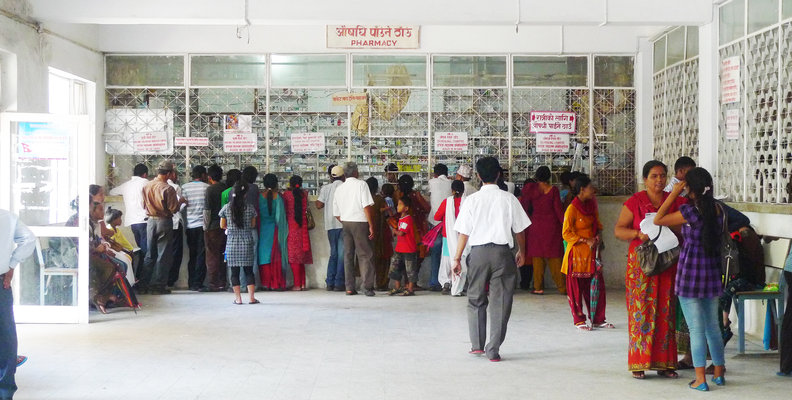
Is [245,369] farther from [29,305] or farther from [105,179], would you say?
[105,179]

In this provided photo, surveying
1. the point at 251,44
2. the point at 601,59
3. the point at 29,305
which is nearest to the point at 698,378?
the point at 29,305

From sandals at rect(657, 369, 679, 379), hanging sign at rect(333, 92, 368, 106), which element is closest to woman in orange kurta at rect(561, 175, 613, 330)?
sandals at rect(657, 369, 679, 379)

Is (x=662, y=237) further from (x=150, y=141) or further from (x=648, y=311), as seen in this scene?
(x=150, y=141)

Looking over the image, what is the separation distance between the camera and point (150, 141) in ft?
39.3

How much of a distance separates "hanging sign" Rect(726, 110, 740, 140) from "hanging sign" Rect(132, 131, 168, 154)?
22.8 feet

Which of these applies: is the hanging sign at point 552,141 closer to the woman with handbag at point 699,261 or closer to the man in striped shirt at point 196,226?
the man in striped shirt at point 196,226

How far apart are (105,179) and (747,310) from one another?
803cm

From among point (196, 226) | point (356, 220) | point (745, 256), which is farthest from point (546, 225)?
point (196, 226)

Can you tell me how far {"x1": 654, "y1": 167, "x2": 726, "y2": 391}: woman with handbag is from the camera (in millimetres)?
5871

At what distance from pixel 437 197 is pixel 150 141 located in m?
3.84

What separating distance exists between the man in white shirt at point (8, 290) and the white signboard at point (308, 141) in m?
6.45

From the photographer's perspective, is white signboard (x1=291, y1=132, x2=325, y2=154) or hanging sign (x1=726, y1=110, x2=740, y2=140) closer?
hanging sign (x1=726, y1=110, x2=740, y2=140)

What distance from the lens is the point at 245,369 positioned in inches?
261

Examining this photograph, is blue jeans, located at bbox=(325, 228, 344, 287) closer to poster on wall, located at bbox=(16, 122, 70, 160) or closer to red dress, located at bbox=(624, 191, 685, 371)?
poster on wall, located at bbox=(16, 122, 70, 160)
